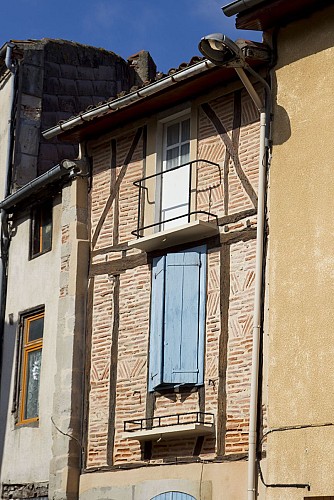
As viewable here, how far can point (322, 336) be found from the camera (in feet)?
36.8

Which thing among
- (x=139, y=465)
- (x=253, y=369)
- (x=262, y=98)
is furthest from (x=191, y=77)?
(x=139, y=465)

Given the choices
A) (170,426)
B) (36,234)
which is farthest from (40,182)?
(170,426)

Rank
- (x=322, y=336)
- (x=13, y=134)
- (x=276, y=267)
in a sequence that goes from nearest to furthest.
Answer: (x=322, y=336) < (x=276, y=267) < (x=13, y=134)

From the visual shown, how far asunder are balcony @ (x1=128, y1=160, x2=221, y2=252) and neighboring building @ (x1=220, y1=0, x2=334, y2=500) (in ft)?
4.02

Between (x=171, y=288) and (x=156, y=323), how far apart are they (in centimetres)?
47

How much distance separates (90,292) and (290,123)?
3925mm

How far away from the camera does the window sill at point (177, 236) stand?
13.0 metres

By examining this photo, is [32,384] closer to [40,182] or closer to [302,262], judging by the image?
[40,182]

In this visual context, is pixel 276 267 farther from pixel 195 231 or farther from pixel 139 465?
pixel 139 465

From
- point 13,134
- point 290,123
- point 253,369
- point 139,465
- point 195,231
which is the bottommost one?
point 139,465

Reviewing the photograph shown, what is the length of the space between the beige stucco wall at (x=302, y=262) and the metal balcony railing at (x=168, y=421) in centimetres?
120

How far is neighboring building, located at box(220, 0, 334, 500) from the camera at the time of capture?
36.4 ft

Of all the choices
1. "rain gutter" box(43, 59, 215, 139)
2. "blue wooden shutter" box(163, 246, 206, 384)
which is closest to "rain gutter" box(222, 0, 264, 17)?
"rain gutter" box(43, 59, 215, 139)

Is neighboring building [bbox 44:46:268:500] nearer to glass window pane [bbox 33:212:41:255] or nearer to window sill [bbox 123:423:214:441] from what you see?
window sill [bbox 123:423:214:441]
